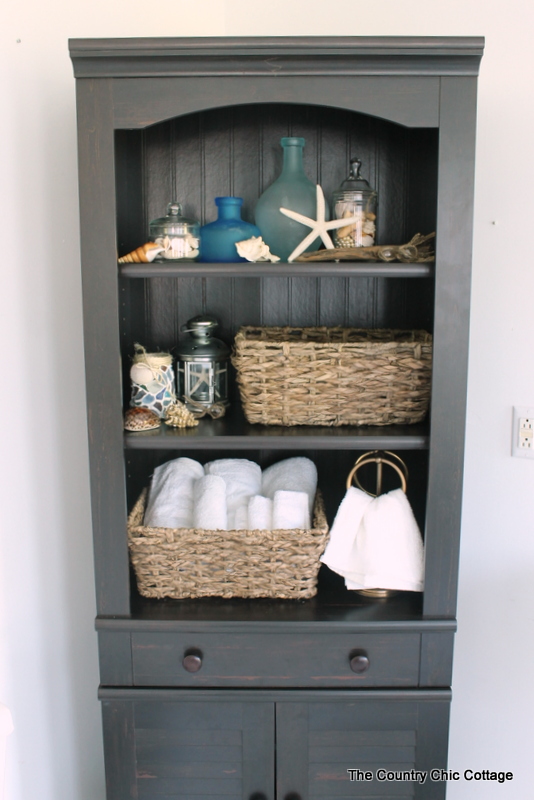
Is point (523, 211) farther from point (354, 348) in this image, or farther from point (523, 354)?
point (354, 348)

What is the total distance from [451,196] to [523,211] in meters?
0.41

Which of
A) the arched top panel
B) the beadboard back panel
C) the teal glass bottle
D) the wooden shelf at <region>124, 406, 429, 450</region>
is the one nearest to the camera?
the arched top panel

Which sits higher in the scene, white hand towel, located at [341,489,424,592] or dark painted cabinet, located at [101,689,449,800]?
white hand towel, located at [341,489,424,592]

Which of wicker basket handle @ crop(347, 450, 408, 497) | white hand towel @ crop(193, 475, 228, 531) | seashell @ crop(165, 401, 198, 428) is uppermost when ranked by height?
seashell @ crop(165, 401, 198, 428)

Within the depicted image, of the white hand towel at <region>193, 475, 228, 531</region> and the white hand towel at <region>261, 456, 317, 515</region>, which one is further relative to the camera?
the white hand towel at <region>261, 456, 317, 515</region>

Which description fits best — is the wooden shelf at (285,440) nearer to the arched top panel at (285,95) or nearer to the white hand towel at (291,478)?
the white hand towel at (291,478)

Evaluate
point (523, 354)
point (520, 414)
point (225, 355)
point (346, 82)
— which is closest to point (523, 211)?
point (523, 354)

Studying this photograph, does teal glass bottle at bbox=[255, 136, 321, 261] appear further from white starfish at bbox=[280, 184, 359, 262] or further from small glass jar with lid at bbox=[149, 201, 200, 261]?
small glass jar with lid at bbox=[149, 201, 200, 261]

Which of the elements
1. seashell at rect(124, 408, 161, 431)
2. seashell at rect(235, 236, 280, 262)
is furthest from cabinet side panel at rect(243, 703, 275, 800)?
seashell at rect(235, 236, 280, 262)

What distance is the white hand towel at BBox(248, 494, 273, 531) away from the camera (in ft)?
4.84

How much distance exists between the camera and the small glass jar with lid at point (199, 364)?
5.18 ft

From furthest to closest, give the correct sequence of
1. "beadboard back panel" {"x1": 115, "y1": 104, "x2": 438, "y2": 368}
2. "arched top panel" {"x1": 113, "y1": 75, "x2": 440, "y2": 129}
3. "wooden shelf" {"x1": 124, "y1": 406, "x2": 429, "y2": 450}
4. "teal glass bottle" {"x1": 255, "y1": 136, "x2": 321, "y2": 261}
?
1. "beadboard back panel" {"x1": 115, "y1": 104, "x2": 438, "y2": 368}
2. "teal glass bottle" {"x1": 255, "y1": 136, "x2": 321, "y2": 261}
3. "wooden shelf" {"x1": 124, "y1": 406, "x2": 429, "y2": 450}
4. "arched top panel" {"x1": 113, "y1": 75, "x2": 440, "y2": 129}

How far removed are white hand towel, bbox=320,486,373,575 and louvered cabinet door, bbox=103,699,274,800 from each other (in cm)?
32

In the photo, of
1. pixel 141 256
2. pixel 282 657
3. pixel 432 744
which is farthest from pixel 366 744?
pixel 141 256
